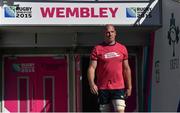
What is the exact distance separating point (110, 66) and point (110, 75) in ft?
0.39

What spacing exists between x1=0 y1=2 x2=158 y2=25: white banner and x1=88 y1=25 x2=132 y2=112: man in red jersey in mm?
3217

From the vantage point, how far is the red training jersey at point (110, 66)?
22.8 feet

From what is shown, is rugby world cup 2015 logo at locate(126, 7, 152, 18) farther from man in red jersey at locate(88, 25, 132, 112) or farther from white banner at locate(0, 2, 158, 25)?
man in red jersey at locate(88, 25, 132, 112)

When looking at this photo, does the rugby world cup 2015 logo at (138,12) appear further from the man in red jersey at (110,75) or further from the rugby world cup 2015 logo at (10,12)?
the man in red jersey at (110,75)

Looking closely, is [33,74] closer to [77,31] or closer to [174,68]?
[77,31]

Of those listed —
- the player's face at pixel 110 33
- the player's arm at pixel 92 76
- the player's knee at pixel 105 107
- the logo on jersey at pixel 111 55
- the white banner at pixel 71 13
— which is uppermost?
the white banner at pixel 71 13

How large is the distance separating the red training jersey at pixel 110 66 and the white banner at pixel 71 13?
323 cm

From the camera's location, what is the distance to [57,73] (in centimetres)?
1149

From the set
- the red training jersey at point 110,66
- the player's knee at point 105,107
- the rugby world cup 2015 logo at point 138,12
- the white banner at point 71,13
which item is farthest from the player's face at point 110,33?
the rugby world cup 2015 logo at point 138,12

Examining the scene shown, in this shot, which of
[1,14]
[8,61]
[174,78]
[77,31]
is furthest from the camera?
[8,61]

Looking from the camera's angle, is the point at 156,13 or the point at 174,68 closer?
the point at 174,68

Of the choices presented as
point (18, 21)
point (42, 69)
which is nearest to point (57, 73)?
point (42, 69)

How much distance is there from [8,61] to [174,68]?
396 centimetres

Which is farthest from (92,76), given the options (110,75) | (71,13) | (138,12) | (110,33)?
(138,12)
